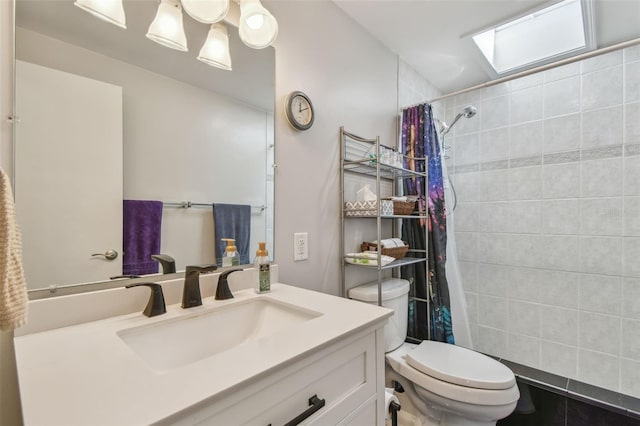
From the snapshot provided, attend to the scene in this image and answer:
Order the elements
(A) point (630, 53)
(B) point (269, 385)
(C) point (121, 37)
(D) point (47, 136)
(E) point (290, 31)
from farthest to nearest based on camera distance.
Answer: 1. (A) point (630, 53)
2. (E) point (290, 31)
3. (C) point (121, 37)
4. (D) point (47, 136)
5. (B) point (269, 385)

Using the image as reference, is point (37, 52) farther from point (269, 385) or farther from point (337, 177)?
point (337, 177)

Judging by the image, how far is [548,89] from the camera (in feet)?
6.57

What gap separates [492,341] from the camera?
85.3 inches

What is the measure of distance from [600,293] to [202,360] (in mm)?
2337

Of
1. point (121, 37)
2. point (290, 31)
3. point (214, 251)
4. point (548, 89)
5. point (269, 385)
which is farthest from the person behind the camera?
point (548, 89)

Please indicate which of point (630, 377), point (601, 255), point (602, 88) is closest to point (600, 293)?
point (601, 255)

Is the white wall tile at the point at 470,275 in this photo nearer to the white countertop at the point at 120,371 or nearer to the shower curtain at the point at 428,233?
the shower curtain at the point at 428,233

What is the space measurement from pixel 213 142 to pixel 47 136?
436 mm

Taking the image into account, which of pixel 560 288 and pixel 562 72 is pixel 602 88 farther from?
pixel 560 288

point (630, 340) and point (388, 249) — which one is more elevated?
point (388, 249)

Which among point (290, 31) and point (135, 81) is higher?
point (290, 31)

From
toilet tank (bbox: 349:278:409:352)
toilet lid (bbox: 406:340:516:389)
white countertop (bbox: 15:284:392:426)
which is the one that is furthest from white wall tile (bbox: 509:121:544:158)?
white countertop (bbox: 15:284:392:426)

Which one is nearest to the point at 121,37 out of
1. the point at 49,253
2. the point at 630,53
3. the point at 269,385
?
the point at 49,253

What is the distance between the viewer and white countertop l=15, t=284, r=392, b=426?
395 millimetres
